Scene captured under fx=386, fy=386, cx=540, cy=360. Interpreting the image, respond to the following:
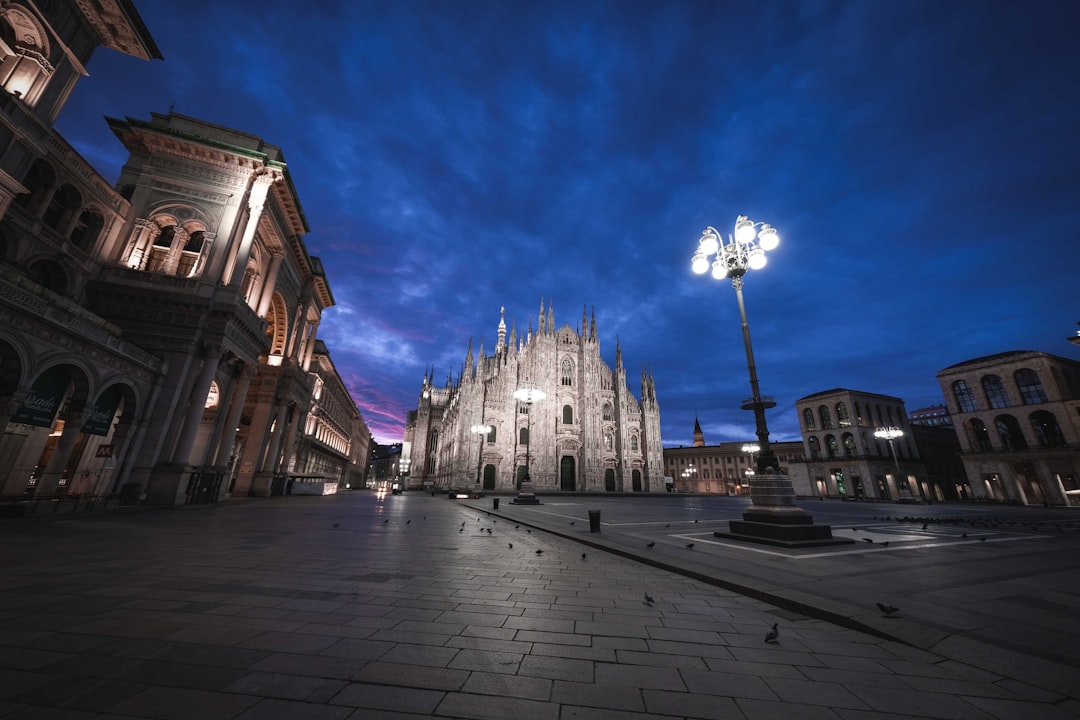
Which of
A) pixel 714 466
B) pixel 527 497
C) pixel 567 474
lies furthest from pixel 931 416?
pixel 527 497

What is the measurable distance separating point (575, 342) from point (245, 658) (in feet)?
159

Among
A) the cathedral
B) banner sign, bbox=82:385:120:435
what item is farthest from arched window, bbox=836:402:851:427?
banner sign, bbox=82:385:120:435

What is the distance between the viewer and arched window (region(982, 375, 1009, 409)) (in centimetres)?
3506

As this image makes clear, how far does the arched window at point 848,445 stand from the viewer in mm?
43469

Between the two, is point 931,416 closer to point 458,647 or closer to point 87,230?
point 458,647

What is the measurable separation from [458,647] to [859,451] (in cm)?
5408

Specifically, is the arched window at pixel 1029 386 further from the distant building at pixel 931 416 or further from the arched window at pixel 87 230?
the arched window at pixel 87 230

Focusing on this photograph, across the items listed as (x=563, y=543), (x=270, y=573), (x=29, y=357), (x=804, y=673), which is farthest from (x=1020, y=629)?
(x=29, y=357)

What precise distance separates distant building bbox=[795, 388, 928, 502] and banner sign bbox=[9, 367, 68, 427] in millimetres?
58756

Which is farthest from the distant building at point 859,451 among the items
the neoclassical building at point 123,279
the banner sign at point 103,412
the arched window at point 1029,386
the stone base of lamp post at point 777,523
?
the banner sign at point 103,412

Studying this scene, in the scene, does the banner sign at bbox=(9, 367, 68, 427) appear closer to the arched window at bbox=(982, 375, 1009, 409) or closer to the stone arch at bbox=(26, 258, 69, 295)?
the stone arch at bbox=(26, 258, 69, 295)

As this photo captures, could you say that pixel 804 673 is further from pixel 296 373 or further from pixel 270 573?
pixel 296 373

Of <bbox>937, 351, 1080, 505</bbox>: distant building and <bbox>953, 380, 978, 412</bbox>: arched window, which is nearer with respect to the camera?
<bbox>937, 351, 1080, 505</bbox>: distant building

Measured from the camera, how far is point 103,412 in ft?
46.4
